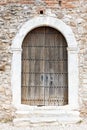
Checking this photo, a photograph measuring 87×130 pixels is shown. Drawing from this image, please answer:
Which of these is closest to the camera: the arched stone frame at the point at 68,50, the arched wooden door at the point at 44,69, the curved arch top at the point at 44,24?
the arched stone frame at the point at 68,50

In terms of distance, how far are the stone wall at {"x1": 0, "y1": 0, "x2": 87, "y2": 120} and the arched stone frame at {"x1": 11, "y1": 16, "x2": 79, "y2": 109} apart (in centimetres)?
11

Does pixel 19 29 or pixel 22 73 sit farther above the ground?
pixel 19 29

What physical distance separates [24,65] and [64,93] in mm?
1260

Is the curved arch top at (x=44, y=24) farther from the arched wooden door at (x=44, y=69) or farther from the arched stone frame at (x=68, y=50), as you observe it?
the arched wooden door at (x=44, y=69)

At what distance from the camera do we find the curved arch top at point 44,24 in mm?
8477

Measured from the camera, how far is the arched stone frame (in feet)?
27.5

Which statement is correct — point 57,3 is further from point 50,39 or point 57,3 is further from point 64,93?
point 64,93

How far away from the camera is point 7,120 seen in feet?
27.6

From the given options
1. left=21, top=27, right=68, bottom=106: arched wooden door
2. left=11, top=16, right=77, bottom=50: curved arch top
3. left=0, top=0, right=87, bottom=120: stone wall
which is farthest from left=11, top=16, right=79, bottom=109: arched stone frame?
left=21, top=27, right=68, bottom=106: arched wooden door

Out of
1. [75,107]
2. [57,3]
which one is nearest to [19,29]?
[57,3]

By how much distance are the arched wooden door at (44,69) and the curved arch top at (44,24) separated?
22 cm

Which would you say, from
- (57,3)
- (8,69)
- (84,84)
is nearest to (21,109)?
(8,69)

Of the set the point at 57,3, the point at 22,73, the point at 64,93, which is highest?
the point at 57,3

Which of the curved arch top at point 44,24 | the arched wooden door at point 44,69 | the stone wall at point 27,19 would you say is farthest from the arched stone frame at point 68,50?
the arched wooden door at point 44,69
